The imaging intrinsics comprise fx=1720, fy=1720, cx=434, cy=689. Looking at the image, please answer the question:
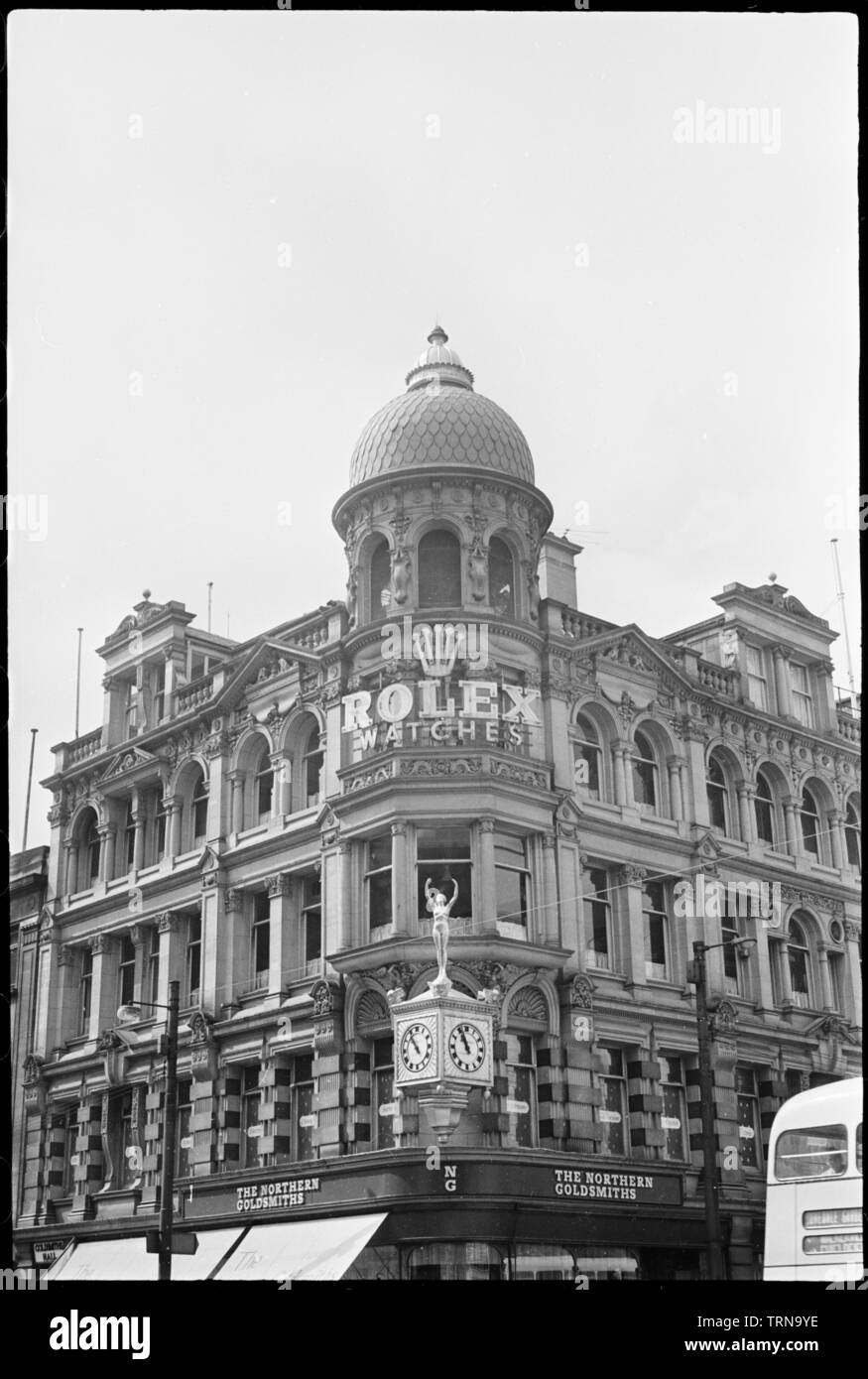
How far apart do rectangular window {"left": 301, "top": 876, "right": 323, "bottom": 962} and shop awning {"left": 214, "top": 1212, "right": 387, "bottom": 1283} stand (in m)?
3.65

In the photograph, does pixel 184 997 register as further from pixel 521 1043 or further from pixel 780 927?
pixel 780 927

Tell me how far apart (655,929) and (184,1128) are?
7415 millimetres

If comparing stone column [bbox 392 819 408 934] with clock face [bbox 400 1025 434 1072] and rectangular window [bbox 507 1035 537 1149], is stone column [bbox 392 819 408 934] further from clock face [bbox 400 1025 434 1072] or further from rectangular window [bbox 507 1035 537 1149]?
rectangular window [bbox 507 1035 537 1149]

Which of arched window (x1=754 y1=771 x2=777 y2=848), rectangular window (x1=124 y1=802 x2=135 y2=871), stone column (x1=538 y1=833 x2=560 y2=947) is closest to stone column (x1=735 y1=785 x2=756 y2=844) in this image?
arched window (x1=754 y1=771 x2=777 y2=848)

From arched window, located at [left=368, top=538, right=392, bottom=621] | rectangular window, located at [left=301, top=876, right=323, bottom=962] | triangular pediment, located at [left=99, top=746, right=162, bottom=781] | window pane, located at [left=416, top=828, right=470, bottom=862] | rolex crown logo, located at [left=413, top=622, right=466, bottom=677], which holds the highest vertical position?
arched window, located at [left=368, top=538, right=392, bottom=621]

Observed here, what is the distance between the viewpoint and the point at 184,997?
25.2 m

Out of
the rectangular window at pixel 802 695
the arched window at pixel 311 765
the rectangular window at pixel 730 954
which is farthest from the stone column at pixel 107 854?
the rectangular window at pixel 802 695

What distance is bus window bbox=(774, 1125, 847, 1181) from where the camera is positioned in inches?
738

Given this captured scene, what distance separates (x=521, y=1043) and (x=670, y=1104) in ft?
9.23

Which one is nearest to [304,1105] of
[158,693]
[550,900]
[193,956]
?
[193,956]

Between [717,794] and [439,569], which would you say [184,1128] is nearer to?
[439,569]

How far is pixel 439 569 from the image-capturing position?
2442cm

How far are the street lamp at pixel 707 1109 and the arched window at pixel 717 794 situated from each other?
1808mm

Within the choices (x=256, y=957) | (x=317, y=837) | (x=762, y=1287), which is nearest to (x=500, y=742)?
(x=317, y=837)
